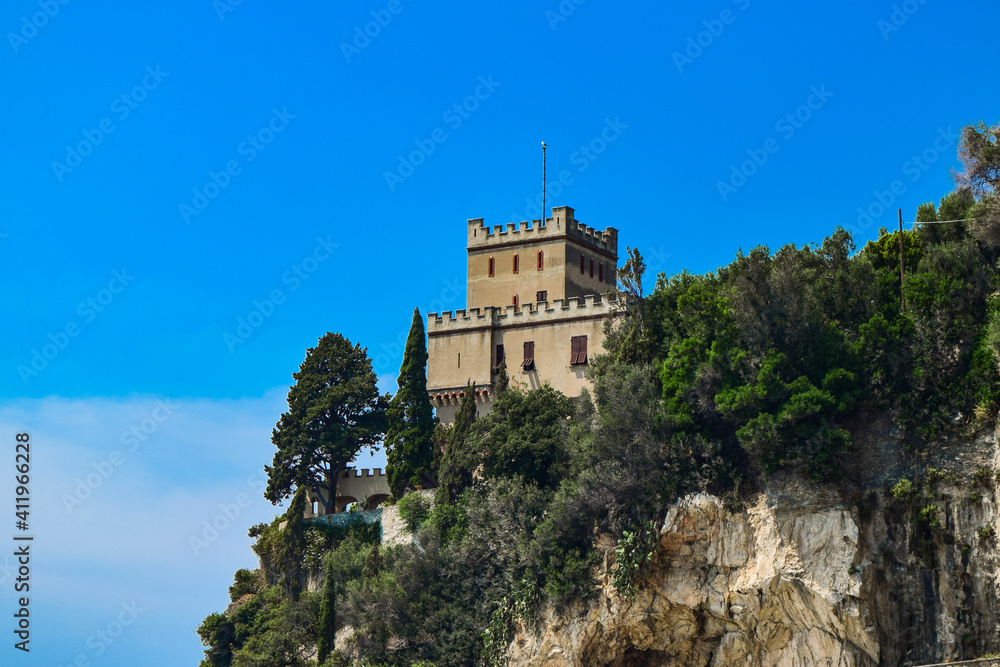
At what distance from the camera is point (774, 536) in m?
44.3

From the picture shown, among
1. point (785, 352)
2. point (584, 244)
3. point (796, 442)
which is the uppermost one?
point (584, 244)

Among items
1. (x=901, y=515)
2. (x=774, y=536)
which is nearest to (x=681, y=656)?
(x=774, y=536)

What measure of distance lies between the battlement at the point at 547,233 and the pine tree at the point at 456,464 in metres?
9.57

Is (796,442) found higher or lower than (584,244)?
lower

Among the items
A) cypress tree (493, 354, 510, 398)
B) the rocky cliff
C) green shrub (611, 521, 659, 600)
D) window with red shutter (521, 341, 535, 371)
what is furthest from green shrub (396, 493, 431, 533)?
green shrub (611, 521, 659, 600)

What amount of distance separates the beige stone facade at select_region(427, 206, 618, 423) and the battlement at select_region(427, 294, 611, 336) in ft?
0.14

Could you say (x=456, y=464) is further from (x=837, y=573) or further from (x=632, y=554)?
(x=837, y=573)

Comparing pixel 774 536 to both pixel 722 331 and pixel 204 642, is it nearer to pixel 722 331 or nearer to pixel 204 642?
pixel 722 331

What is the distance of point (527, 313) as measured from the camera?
197 ft

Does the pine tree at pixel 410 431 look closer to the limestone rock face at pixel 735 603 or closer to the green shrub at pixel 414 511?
the green shrub at pixel 414 511

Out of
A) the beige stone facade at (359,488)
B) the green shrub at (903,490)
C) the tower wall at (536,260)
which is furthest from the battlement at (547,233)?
the green shrub at (903,490)

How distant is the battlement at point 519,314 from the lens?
5881 cm

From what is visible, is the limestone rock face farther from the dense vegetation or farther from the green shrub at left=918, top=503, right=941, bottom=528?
the green shrub at left=918, top=503, right=941, bottom=528

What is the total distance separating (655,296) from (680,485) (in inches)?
318
